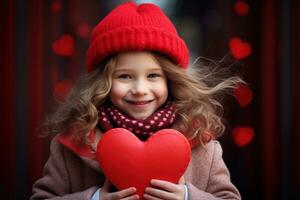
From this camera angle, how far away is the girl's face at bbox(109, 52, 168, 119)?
1188 millimetres

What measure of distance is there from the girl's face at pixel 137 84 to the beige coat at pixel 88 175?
0.62ft

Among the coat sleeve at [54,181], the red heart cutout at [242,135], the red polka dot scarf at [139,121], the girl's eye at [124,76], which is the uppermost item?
the girl's eye at [124,76]

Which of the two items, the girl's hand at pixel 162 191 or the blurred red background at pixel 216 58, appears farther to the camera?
the blurred red background at pixel 216 58

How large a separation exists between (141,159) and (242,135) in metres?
1.01

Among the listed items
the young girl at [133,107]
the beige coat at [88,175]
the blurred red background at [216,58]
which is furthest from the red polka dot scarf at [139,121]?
the blurred red background at [216,58]

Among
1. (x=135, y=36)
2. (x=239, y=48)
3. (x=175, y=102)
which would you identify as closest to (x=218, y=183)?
(x=175, y=102)

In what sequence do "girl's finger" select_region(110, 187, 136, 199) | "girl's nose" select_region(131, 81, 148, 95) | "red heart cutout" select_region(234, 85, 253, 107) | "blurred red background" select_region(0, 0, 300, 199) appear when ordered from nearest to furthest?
"girl's finger" select_region(110, 187, 136, 199) → "girl's nose" select_region(131, 81, 148, 95) → "blurred red background" select_region(0, 0, 300, 199) → "red heart cutout" select_region(234, 85, 253, 107)

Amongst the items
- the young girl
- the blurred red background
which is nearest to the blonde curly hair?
the young girl

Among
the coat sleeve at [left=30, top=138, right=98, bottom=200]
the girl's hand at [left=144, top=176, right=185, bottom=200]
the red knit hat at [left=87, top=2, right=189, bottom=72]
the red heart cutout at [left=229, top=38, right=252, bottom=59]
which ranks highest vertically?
the red knit hat at [left=87, top=2, right=189, bottom=72]

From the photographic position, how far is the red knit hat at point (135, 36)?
1.20 meters

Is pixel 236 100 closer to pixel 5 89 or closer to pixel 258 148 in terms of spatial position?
pixel 258 148

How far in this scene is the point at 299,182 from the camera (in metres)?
1.80

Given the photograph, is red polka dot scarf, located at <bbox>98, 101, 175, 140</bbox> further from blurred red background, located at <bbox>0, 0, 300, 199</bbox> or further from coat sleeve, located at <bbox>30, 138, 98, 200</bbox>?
blurred red background, located at <bbox>0, 0, 300, 199</bbox>

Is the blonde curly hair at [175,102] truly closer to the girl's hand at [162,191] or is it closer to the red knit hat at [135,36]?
the red knit hat at [135,36]
